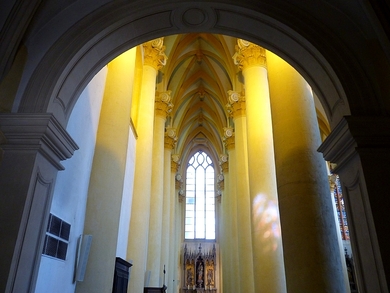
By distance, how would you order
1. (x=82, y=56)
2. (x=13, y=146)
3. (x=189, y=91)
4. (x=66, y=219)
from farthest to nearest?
(x=189, y=91)
(x=66, y=219)
(x=82, y=56)
(x=13, y=146)

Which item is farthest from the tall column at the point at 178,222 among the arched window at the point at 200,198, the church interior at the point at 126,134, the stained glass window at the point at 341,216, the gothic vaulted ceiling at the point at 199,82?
the church interior at the point at 126,134

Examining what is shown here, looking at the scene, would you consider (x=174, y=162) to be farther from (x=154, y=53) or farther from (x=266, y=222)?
(x=266, y=222)

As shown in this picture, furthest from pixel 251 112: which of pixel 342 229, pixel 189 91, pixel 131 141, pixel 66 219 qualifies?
pixel 342 229

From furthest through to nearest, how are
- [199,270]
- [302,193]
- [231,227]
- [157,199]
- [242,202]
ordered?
[199,270], [231,227], [157,199], [242,202], [302,193]

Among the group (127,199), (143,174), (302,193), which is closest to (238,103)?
(143,174)

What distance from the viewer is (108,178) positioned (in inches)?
243

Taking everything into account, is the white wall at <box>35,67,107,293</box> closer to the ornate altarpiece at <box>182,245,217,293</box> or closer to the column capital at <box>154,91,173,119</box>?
the column capital at <box>154,91,173,119</box>

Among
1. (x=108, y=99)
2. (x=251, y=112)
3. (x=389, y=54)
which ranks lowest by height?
(x=389, y=54)

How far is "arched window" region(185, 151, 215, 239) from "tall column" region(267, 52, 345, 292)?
19.8 m

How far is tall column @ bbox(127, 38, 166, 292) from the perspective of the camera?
8.76 metres

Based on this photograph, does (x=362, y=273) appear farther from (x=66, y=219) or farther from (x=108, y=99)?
(x=108, y=99)

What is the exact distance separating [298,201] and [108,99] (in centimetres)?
418

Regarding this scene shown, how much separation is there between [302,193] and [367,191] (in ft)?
4.96

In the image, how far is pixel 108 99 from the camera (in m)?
6.83
